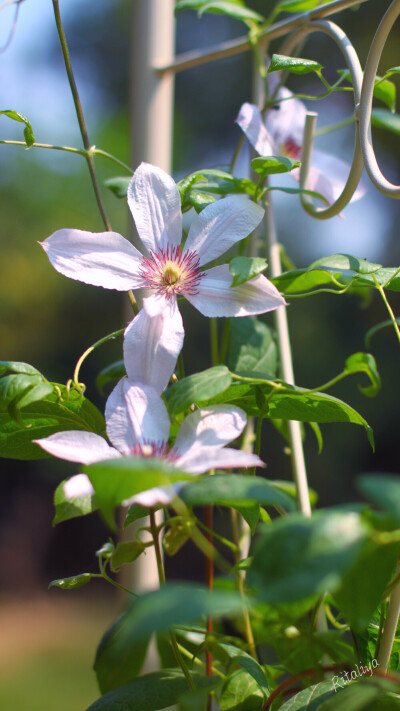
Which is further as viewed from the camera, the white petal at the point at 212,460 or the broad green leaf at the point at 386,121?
the broad green leaf at the point at 386,121

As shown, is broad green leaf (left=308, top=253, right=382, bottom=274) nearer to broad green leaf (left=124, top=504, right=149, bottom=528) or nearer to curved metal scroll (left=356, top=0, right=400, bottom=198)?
curved metal scroll (left=356, top=0, right=400, bottom=198)

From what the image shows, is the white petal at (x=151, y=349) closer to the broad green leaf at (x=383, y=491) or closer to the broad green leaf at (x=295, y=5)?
the broad green leaf at (x=383, y=491)

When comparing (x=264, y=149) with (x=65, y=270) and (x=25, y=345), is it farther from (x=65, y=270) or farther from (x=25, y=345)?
(x=25, y=345)

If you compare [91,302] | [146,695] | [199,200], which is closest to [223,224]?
[199,200]

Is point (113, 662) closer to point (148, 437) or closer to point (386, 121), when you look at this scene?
point (148, 437)

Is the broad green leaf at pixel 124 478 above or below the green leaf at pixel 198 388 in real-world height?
below

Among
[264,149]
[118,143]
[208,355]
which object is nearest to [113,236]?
[264,149]

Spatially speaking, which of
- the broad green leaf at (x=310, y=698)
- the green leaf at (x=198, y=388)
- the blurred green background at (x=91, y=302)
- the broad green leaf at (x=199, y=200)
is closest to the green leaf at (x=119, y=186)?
the broad green leaf at (x=199, y=200)

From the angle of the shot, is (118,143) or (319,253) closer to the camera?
(319,253)
